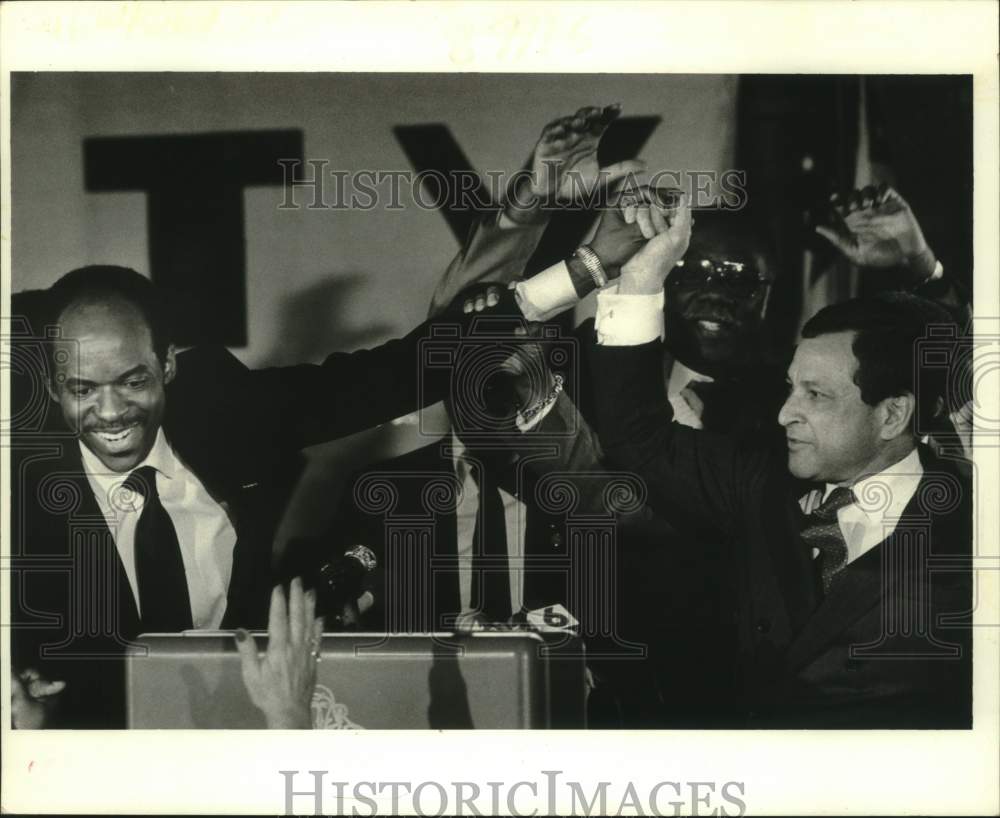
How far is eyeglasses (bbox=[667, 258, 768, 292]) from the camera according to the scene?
2.49 metres

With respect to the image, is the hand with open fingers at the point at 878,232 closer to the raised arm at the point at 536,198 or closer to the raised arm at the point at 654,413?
the raised arm at the point at 654,413

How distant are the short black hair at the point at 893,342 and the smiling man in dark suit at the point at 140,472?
0.85 m

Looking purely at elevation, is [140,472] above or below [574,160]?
below

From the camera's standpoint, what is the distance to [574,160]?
2.49 meters

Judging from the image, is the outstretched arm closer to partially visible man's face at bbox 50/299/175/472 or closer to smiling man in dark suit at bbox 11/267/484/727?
smiling man in dark suit at bbox 11/267/484/727

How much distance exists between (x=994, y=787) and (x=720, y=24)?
1.70 m

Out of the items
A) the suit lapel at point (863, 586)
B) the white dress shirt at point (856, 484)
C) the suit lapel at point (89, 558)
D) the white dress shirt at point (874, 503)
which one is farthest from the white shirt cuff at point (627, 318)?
the suit lapel at point (89, 558)

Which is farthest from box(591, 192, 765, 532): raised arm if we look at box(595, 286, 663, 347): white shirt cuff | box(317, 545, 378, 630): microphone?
box(317, 545, 378, 630): microphone

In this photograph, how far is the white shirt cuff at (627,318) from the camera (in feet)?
8.14

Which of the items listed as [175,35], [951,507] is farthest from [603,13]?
[951,507]

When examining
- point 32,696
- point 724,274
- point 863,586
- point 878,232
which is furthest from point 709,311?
point 32,696

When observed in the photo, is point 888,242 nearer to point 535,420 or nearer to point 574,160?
point 574,160

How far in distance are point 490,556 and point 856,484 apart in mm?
781

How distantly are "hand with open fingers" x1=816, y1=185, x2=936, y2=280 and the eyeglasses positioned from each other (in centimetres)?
16
